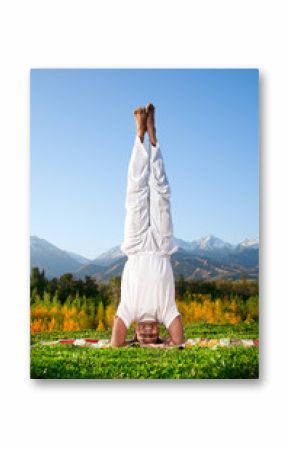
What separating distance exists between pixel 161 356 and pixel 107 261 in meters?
0.70

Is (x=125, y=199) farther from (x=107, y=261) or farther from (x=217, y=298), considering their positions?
(x=217, y=298)

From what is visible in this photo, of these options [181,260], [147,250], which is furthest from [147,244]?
[181,260]

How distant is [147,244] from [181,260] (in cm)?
26

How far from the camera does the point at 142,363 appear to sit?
432 cm

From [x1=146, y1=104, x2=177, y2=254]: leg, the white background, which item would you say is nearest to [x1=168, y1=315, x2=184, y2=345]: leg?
the white background

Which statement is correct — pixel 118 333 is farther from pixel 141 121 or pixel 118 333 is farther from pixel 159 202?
pixel 141 121

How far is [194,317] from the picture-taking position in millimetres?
4488

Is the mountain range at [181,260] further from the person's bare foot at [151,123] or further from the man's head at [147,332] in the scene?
the person's bare foot at [151,123]

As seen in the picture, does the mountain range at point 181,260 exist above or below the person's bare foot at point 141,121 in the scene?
below

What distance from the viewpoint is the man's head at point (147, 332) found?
4434mm

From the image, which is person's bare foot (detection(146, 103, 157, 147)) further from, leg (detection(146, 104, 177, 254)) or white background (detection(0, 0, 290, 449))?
white background (detection(0, 0, 290, 449))

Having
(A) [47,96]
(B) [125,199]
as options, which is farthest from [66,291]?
(A) [47,96]

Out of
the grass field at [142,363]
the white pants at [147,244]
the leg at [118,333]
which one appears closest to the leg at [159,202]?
the white pants at [147,244]
